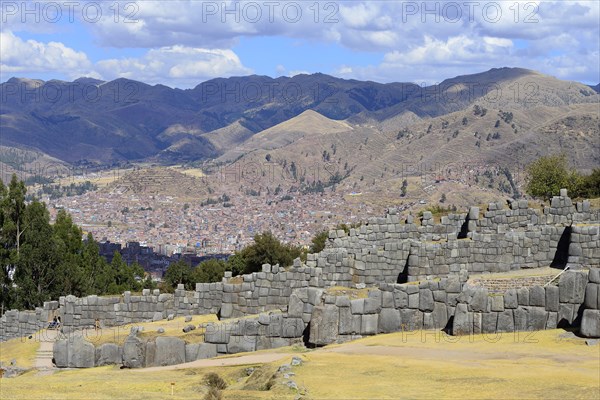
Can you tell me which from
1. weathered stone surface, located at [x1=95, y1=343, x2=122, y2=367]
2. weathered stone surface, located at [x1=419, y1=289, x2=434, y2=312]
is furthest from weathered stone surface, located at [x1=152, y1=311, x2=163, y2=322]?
weathered stone surface, located at [x1=419, y1=289, x2=434, y2=312]

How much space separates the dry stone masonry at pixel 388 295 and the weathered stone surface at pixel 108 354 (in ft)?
0.10

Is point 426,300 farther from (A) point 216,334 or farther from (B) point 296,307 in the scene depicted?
(A) point 216,334

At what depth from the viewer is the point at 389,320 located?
26.3m

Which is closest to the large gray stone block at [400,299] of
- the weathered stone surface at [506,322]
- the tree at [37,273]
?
the weathered stone surface at [506,322]

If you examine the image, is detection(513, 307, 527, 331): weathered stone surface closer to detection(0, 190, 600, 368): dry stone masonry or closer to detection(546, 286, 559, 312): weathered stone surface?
detection(0, 190, 600, 368): dry stone masonry

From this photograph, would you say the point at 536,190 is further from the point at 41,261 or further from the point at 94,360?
the point at 94,360

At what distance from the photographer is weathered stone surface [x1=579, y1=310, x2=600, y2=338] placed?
885 inches

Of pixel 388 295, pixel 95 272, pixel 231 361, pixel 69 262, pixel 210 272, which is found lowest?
pixel 210 272

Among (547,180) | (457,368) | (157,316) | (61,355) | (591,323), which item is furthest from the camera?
(547,180)

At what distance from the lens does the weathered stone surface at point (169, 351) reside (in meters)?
26.9

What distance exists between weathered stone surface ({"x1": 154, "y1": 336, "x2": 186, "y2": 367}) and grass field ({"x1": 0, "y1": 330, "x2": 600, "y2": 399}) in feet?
5.04

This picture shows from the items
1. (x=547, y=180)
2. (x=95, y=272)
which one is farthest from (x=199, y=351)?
(x=547, y=180)

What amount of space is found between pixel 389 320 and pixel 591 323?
5583mm

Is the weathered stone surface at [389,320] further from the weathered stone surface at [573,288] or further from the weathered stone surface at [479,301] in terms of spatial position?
the weathered stone surface at [573,288]
